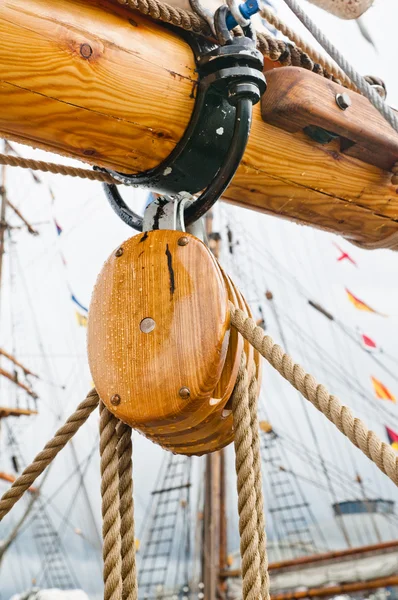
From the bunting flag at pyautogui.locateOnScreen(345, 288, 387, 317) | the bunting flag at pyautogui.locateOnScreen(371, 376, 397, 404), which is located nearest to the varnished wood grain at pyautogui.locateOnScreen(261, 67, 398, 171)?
the bunting flag at pyautogui.locateOnScreen(345, 288, 387, 317)

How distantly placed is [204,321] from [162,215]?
0.19 meters

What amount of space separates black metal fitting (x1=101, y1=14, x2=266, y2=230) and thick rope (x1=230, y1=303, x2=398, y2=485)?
188 mm

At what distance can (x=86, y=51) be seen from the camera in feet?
2.48

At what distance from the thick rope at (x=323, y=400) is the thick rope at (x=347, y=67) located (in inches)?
15.7

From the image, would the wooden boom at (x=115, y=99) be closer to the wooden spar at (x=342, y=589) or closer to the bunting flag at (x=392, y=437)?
the bunting flag at (x=392, y=437)

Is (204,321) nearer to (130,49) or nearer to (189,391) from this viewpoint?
(189,391)

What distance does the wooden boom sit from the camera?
712 millimetres

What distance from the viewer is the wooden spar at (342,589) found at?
846 cm

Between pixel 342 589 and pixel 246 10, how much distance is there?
903 cm

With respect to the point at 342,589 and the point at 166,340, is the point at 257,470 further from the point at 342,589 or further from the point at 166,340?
the point at 342,589

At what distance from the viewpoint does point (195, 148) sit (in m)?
0.84

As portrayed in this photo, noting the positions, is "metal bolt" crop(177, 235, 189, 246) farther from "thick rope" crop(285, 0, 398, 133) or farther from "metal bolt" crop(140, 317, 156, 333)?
"thick rope" crop(285, 0, 398, 133)

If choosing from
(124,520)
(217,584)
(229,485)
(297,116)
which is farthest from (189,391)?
(229,485)

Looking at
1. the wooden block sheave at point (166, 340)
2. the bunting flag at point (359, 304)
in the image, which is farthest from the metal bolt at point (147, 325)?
the bunting flag at point (359, 304)
